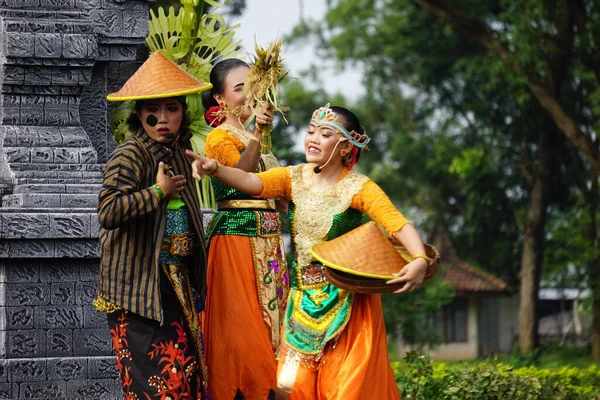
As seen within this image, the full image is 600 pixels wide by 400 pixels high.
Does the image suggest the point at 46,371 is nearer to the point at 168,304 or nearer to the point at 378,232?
the point at 168,304

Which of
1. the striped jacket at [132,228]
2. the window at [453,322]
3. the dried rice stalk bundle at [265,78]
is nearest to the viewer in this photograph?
the striped jacket at [132,228]

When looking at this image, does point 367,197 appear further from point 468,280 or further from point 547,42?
point 468,280

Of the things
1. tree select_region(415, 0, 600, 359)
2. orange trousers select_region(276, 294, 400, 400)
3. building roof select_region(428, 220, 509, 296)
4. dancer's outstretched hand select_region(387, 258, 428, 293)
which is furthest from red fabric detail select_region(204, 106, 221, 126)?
building roof select_region(428, 220, 509, 296)

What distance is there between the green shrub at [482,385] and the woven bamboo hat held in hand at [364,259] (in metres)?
1.81

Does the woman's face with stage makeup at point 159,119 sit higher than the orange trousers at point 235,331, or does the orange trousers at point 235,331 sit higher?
the woman's face with stage makeup at point 159,119

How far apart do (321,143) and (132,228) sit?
1.05m

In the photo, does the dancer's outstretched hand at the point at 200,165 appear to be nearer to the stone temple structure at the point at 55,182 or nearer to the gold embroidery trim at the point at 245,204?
the gold embroidery trim at the point at 245,204

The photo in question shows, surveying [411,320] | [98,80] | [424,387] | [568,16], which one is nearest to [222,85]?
[98,80]

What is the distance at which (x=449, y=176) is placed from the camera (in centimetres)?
3042

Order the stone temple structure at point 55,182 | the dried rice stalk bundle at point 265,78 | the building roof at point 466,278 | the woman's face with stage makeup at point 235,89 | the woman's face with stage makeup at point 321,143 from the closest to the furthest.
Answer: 1. the woman's face with stage makeup at point 321,143
2. the dried rice stalk bundle at point 265,78
3. the stone temple structure at point 55,182
4. the woman's face with stage makeup at point 235,89
5. the building roof at point 466,278

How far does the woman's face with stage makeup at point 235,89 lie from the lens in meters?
6.97

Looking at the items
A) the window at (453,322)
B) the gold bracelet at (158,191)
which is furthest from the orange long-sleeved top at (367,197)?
the window at (453,322)

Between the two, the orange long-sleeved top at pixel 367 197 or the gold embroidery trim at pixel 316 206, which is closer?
the orange long-sleeved top at pixel 367 197

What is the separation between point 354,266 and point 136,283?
99cm
